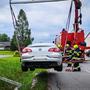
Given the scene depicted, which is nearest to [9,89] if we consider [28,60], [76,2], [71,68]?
[28,60]

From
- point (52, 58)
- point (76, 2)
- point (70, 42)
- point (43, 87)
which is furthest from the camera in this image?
point (70, 42)

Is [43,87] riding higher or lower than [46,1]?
lower

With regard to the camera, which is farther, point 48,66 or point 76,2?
point 76,2

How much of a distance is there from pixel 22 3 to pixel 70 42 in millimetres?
15938

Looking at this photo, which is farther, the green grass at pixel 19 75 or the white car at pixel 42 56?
the white car at pixel 42 56

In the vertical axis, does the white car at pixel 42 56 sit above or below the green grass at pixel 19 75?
above

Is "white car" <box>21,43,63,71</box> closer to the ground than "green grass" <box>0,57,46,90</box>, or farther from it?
farther from it

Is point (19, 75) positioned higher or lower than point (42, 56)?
lower

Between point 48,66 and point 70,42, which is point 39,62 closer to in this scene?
point 48,66

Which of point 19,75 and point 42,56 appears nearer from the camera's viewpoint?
point 42,56

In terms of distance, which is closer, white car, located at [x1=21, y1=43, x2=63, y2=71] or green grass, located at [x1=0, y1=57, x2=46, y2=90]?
green grass, located at [x1=0, y1=57, x2=46, y2=90]

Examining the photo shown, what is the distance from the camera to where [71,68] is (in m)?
28.3

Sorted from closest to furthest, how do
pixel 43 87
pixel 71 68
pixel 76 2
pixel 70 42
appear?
pixel 43 87, pixel 71 68, pixel 76 2, pixel 70 42

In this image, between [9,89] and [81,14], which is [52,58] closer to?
[9,89]
